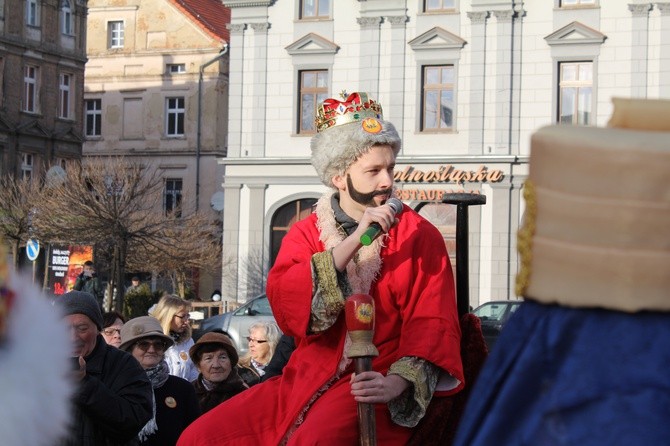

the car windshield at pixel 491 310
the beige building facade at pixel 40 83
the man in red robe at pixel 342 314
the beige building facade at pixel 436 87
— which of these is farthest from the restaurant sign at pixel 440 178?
the man in red robe at pixel 342 314

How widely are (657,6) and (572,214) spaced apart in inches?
1251

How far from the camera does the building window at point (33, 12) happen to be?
47.1 metres

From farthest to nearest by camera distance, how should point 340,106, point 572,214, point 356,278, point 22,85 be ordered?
point 22,85
point 340,106
point 356,278
point 572,214

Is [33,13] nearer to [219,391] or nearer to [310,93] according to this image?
[310,93]

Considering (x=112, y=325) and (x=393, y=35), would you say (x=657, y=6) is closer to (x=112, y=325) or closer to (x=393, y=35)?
(x=393, y=35)

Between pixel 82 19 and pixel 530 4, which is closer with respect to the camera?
pixel 530 4

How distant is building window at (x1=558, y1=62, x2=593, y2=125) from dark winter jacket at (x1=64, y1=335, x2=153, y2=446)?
93.2 ft

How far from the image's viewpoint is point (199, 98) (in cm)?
4956

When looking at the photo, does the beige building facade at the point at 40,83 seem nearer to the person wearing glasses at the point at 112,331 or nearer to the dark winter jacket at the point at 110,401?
the person wearing glasses at the point at 112,331

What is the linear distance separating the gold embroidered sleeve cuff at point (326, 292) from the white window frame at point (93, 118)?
48.4 meters

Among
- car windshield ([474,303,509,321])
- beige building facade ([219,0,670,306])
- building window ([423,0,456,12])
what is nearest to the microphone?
car windshield ([474,303,509,321])

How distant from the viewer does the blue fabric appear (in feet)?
7.64

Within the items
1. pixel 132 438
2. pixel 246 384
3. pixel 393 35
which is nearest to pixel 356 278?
pixel 132 438

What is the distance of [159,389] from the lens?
747 cm
